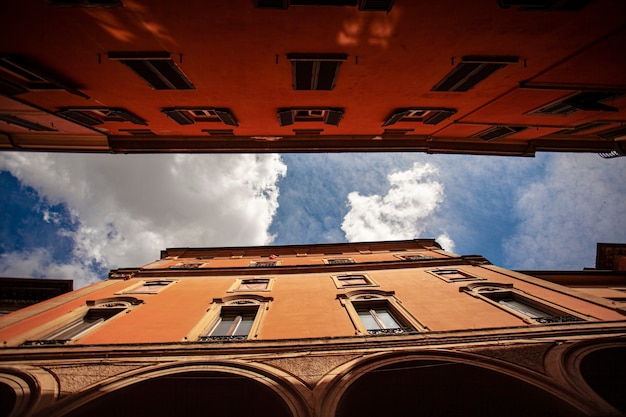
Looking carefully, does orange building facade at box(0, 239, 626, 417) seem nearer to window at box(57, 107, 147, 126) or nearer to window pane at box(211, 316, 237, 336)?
window pane at box(211, 316, 237, 336)

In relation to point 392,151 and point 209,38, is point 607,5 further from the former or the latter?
point 392,151

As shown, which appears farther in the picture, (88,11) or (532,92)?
(532,92)

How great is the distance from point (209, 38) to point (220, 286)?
32.3 ft

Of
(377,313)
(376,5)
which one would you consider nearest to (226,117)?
(376,5)

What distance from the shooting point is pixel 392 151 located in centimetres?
1430

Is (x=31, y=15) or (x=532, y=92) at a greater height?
(x=532, y=92)

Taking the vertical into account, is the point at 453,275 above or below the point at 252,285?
above

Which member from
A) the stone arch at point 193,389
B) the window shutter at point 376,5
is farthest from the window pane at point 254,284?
the window shutter at point 376,5

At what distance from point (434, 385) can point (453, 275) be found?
769cm

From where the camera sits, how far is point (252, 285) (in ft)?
43.2

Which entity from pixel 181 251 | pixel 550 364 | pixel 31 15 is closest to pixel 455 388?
pixel 550 364

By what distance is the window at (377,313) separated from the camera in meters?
8.63

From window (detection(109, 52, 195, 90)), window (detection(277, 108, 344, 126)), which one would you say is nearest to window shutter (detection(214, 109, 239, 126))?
window (detection(109, 52, 195, 90))

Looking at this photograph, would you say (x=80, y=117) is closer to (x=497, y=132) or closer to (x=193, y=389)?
(x=193, y=389)
